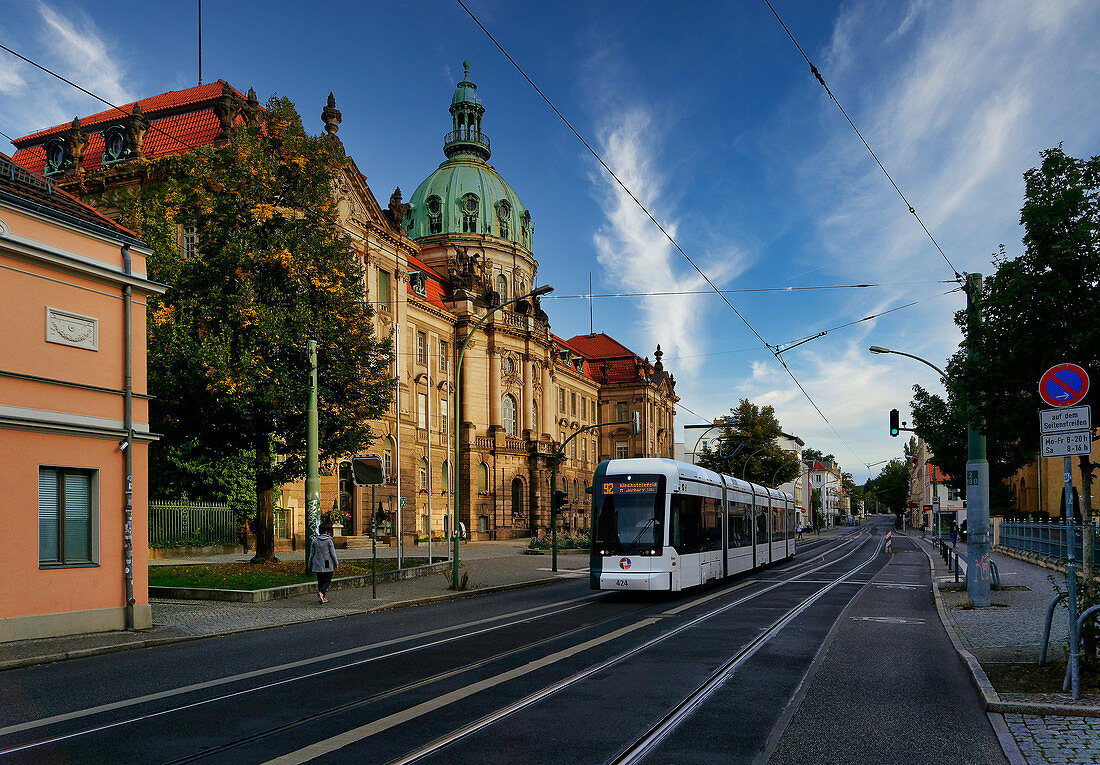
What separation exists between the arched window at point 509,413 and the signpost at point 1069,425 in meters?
57.5

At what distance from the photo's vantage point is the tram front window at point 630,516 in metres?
19.8

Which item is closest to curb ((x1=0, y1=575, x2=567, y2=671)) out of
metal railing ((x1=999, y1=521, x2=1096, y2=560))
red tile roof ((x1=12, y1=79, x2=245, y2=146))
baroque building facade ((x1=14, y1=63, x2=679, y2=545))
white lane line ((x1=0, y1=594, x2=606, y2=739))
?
white lane line ((x1=0, y1=594, x2=606, y2=739))

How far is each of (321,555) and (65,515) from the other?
19.3ft

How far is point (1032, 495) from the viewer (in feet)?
208

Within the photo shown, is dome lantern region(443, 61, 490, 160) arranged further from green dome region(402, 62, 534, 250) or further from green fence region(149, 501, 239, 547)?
green fence region(149, 501, 239, 547)

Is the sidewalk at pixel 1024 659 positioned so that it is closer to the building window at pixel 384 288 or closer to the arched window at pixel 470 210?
the building window at pixel 384 288

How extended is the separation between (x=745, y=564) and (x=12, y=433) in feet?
68.2

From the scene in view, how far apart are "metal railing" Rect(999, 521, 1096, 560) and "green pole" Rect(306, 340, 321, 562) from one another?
20.4 m

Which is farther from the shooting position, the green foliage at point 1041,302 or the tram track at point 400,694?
the green foliage at point 1041,302

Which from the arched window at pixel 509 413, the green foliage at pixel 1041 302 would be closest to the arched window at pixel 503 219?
the arched window at pixel 509 413

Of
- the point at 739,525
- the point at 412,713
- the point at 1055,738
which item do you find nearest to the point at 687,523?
the point at 739,525

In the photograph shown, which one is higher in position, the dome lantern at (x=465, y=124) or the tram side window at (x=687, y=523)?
the dome lantern at (x=465, y=124)

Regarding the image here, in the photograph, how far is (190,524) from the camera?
32.6 metres

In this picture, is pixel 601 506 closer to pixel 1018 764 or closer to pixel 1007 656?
pixel 1007 656
